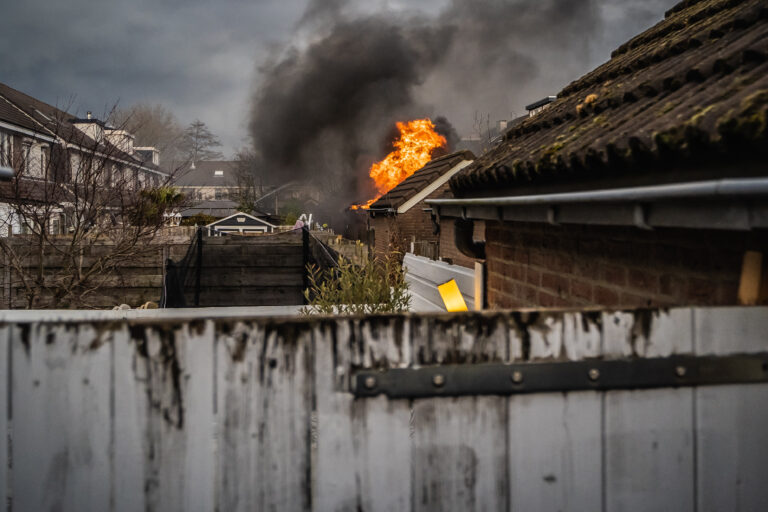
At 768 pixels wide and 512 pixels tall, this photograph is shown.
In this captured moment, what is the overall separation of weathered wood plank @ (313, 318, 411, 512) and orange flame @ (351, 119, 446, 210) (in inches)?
1017

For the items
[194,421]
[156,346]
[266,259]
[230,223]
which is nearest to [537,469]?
[194,421]

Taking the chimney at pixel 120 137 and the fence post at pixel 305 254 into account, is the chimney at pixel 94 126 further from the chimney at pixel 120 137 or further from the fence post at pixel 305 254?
the fence post at pixel 305 254

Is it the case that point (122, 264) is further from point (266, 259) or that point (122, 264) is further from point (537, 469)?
point (537, 469)

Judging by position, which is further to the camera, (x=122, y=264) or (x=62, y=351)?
(x=122, y=264)

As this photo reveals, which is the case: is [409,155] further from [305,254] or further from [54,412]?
[54,412]

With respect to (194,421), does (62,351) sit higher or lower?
higher

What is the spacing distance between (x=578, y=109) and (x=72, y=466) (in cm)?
309

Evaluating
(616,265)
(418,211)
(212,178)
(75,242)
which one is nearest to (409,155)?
(418,211)

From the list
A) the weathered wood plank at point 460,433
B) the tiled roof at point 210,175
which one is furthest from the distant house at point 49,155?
the tiled roof at point 210,175

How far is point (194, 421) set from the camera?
5.06ft

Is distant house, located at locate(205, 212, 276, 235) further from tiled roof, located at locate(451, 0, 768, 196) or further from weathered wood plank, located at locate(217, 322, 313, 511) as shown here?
weathered wood plank, located at locate(217, 322, 313, 511)

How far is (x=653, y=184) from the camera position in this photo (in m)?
1.96

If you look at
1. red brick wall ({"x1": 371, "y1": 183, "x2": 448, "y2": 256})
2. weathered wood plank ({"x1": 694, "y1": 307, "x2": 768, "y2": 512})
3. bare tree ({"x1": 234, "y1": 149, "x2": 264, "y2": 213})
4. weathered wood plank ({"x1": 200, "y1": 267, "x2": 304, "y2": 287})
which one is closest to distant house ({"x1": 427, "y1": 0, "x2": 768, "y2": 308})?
weathered wood plank ({"x1": 694, "y1": 307, "x2": 768, "y2": 512})

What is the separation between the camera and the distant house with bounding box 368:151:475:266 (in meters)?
19.0
